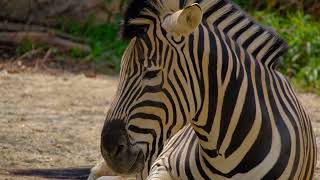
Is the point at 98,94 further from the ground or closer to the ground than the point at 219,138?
closer to the ground

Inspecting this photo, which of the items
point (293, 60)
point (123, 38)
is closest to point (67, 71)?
point (293, 60)

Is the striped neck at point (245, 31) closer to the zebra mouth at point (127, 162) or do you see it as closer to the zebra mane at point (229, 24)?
the zebra mane at point (229, 24)

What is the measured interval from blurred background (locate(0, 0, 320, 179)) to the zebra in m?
2.68

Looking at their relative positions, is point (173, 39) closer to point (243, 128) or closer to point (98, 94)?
point (243, 128)

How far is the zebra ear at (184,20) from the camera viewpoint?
4.05 m

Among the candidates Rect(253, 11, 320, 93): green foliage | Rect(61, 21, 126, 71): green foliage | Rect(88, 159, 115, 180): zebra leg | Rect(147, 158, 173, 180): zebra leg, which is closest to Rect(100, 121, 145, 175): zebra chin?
Rect(147, 158, 173, 180): zebra leg

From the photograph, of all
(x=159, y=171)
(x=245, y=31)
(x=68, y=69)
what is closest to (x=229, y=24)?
(x=245, y=31)

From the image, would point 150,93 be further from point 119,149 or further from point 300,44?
point 300,44

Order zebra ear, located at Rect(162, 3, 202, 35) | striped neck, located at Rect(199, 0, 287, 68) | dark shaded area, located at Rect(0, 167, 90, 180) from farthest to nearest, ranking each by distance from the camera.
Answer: dark shaded area, located at Rect(0, 167, 90, 180) < striped neck, located at Rect(199, 0, 287, 68) < zebra ear, located at Rect(162, 3, 202, 35)

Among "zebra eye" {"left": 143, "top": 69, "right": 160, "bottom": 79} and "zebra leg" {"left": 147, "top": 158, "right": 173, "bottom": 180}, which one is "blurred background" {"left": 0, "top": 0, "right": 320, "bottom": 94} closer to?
"zebra leg" {"left": 147, "top": 158, "right": 173, "bottom": 180}

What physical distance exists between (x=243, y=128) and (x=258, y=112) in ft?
0.34

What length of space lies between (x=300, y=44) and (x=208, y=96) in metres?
8.26

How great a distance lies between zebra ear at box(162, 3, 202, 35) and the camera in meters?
4.05

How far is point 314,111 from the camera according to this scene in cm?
1011
